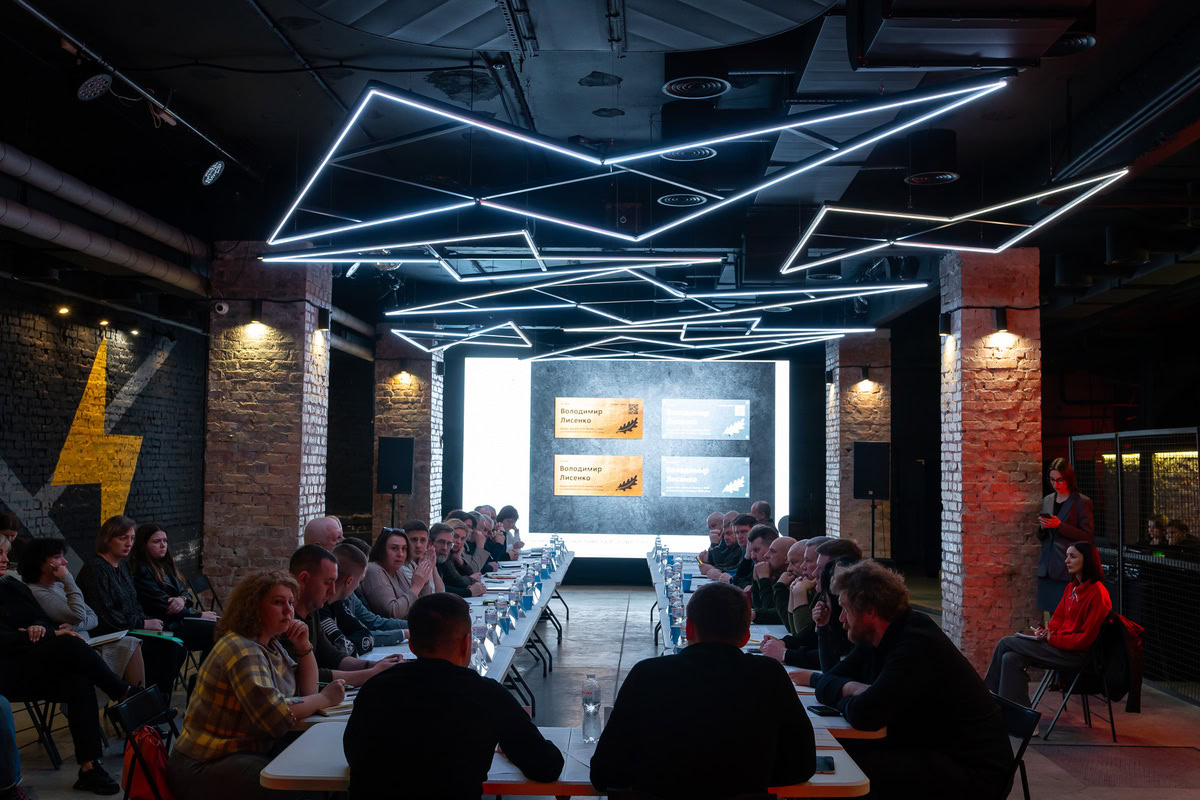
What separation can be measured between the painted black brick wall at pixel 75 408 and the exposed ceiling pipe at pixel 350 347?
1436 millimetres

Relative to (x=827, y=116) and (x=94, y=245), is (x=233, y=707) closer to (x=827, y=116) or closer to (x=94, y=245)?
(x=827, y=116)

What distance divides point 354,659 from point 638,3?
10.3 feet

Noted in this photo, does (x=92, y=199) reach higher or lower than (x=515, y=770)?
higher

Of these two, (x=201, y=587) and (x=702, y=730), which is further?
(x=201, y=587)

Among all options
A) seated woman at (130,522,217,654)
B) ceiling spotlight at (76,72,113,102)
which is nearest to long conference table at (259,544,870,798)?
ceiling spotlight at (76,72,113,102)

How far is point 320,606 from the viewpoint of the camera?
445 centimetres

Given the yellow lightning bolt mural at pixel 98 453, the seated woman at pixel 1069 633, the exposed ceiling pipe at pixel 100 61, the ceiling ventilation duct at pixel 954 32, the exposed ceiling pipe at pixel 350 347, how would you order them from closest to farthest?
the ceiling ventilation duct at pixel 954 32 → the exposed ceiling pipe at pixel 100 61 → the seated woman at pixel 1069 633 → the yellow lightning bolt mural at pixel 98 453 → the exposed ceiling pipe at pixel 350 347

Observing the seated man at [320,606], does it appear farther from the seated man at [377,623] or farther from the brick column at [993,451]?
the brick column at [993,451]

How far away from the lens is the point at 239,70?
19.3ft

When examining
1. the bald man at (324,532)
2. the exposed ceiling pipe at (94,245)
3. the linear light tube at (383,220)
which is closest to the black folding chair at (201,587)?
the bald man at (324,532)

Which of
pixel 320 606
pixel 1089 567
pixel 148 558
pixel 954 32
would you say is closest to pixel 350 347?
pixel 148 558

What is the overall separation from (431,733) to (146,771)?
1122 mm

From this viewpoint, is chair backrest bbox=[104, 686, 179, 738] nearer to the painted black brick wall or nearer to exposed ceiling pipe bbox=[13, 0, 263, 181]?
exposed ceiling pipe bbox=[13, 0, 263, 181]

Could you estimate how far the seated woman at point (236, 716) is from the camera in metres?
3.35
